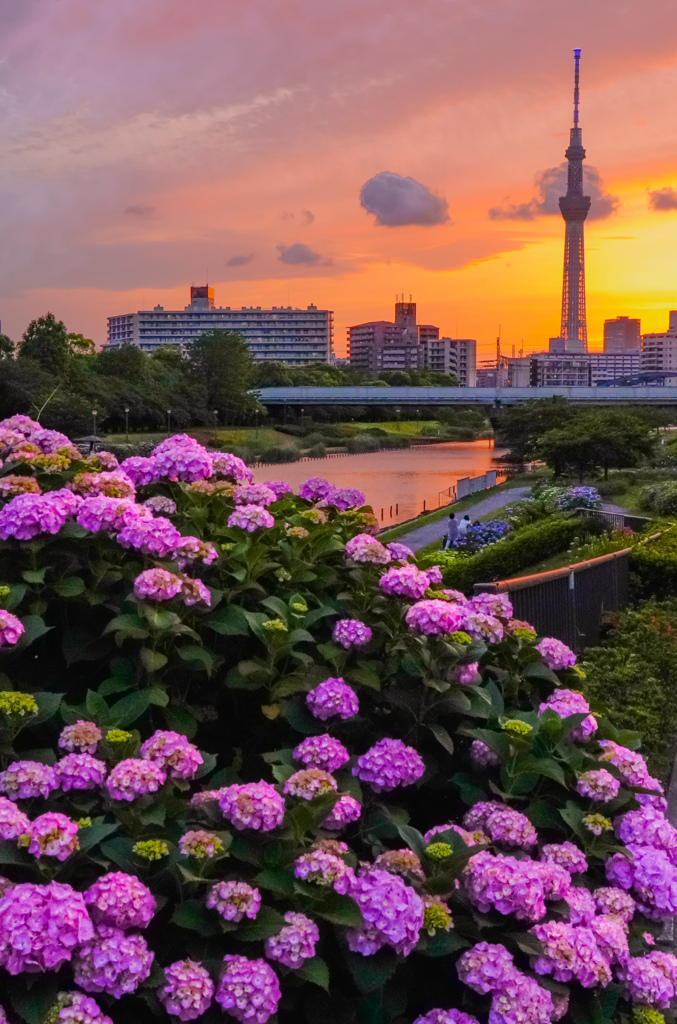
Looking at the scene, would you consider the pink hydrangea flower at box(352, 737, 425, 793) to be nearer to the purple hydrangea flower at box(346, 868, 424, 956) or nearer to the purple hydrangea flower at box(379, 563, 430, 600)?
the purple hydrangea flower at box(346, 868, 424, 956)

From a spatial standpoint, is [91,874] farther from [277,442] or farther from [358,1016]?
[277,442]

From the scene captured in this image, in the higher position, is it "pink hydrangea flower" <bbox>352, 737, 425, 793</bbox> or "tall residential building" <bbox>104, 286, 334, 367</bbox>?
"tall residential building" <bbox>104, 286, 334, 367</bbox>

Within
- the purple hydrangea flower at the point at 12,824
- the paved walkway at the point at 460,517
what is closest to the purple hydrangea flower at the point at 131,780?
the purple hydrangea flower at the point at 12,824

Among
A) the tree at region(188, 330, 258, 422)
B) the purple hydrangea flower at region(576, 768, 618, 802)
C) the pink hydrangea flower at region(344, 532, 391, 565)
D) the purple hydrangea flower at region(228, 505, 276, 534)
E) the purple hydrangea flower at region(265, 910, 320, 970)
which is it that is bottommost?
the purple hydrangea flower at region(265, 910, 320, 970)

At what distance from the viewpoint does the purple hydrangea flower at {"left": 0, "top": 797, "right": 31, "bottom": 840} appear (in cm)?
239

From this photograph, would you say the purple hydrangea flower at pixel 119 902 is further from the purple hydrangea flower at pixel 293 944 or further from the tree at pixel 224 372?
the tree at pixel 224 372

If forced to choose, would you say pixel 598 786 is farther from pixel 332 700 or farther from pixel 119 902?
pixel 119 902

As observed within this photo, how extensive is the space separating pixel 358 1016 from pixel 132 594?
140 centimetres

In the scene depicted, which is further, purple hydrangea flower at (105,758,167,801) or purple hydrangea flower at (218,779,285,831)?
purple hydrangea flower at (105,758,167,801)

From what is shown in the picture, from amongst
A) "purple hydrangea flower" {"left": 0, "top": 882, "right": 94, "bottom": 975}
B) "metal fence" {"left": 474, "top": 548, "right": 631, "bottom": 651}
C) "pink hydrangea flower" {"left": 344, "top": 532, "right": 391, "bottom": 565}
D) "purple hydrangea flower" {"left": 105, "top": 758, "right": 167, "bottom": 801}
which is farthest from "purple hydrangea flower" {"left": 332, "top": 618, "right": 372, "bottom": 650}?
"metal fence" {"left": 474, "top": 548, "right": 631, "bottom": 651}

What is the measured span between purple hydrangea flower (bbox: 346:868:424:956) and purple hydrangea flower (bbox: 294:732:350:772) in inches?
18.3

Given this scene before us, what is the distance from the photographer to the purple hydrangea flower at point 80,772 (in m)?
2.66

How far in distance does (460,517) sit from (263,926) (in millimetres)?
29037

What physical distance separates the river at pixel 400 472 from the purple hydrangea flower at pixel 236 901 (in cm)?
3759
